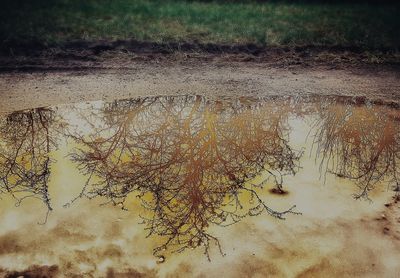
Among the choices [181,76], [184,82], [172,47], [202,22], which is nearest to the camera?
[184,82]

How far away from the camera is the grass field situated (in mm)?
7641

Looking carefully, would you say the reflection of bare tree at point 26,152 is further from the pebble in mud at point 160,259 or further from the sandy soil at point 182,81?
the pebble in mud at point 160,259

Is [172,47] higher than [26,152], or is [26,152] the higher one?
[172,47]

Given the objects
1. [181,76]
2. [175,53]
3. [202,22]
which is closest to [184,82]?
[181,76]

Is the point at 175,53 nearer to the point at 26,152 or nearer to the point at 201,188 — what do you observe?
the point at 26,152

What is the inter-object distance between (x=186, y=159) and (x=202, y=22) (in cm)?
489

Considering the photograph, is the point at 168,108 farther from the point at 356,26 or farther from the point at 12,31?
the point at 356,26

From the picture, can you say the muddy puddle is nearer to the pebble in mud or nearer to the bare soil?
the pebble in mud

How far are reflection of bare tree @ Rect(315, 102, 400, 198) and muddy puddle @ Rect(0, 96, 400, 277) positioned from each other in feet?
0.06

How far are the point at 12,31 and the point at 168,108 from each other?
13.8 ft

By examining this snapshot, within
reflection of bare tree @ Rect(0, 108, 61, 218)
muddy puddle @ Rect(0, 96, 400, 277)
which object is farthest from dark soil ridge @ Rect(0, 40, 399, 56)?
reflection of bare tree @ Rect(0, 108, 61, 218)

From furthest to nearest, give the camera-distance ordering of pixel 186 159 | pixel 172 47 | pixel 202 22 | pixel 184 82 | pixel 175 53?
pixel 202 22, pixel 172 47, pixel 175 53, pixel 184 82, pixel 186 159

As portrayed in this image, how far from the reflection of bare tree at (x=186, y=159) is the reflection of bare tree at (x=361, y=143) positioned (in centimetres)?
52

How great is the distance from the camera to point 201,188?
160 inches
